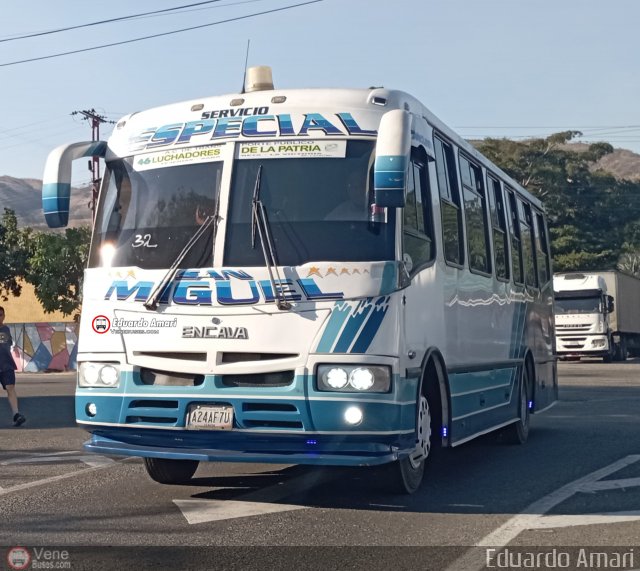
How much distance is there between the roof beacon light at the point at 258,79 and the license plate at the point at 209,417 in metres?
2.70

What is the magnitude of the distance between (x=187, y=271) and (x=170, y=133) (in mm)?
1267

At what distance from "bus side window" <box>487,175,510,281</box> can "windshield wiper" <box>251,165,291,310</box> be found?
4.44 metres

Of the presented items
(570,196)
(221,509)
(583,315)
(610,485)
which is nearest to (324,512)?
Answer: (221,509)

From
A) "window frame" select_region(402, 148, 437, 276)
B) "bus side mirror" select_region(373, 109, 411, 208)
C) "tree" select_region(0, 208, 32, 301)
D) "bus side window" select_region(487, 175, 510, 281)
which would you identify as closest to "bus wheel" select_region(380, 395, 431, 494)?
"window frame" select_region(402, 148, 437, 276)

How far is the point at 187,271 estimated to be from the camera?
7.98 meters

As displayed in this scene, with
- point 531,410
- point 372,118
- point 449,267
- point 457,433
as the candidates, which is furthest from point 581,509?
point 531,410

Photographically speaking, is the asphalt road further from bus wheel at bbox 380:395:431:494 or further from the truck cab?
the truck cab

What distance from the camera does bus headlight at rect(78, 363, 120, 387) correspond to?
26.5ft

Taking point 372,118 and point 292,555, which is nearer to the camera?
point 292,555

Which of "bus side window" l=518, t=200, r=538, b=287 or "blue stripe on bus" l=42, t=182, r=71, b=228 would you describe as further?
"bus side window" l=518, t=200, r=538, b=287

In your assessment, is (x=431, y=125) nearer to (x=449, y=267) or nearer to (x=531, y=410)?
(x=449, y=267)

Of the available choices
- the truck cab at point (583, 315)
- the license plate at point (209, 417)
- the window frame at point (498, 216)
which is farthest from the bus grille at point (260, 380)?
the truck cab at point (583, 315)

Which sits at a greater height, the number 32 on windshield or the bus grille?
the number 32 on windshield

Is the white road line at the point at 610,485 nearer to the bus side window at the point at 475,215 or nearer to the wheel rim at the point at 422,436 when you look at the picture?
the wheel rim at the point at 422,436
